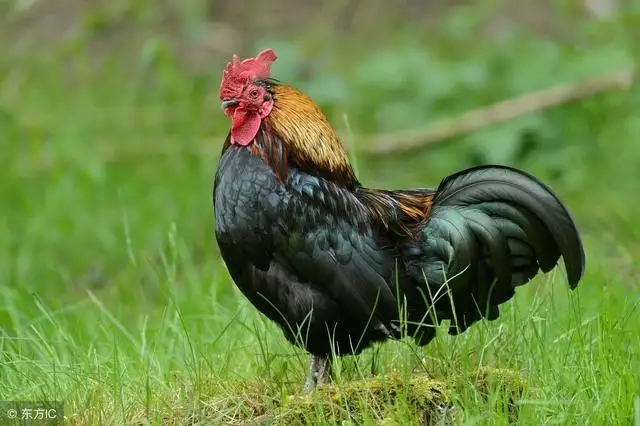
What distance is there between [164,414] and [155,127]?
5.09m

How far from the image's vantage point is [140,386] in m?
3.78

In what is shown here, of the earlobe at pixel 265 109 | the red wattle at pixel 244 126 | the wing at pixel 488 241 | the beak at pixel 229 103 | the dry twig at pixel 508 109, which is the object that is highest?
the dry twig at pixel 508 109

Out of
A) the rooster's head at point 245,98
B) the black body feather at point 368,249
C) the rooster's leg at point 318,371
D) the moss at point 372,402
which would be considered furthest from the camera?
the rooster's leg at point 318,371

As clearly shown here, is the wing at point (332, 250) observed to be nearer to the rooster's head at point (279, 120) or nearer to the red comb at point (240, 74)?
the rooster's head at point (279, 120)

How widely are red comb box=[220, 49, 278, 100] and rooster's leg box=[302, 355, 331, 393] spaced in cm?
97

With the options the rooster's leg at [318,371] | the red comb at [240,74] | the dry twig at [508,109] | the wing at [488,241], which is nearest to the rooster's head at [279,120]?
the red comb at [240,74]

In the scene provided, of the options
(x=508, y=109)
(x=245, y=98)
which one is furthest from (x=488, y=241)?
(x=508, y=109)

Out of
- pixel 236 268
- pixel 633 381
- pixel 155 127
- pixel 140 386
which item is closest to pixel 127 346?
pixel 140 386

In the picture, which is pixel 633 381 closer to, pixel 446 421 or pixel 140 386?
pixel 446 421

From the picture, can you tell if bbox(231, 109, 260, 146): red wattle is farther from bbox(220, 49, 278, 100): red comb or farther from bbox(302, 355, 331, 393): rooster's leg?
bbox(302, 355, 331, 393): rooster's leg

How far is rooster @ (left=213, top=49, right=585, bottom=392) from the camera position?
Answer: 3543 millimetres

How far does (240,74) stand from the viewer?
12.1 ft

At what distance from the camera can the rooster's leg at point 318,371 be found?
3.78m

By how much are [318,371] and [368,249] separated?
496 millimetres
